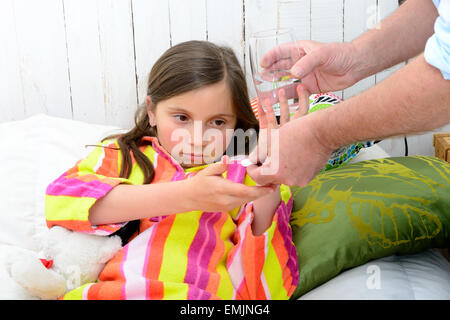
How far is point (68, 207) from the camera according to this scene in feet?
3.45

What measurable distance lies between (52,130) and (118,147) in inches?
21.7

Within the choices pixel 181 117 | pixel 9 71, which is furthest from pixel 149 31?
pixel 181 117

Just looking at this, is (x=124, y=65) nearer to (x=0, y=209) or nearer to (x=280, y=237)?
(x=0, y=209)

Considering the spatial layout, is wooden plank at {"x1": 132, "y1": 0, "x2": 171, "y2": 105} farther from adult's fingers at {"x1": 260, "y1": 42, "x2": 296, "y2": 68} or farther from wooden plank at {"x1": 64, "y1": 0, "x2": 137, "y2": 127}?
adult's fingers at {"x1": 260, "y1": 42, "x2": 296, "y2": 68}

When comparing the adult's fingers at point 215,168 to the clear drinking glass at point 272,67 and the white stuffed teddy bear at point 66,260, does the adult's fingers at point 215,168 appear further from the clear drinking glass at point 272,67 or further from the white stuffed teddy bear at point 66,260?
the white stuffed teddy bear at point 66,260

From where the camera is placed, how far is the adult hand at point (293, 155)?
0.95 metres

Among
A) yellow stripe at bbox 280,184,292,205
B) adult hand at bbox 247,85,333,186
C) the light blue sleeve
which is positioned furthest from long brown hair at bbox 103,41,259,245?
the light blue sleeve

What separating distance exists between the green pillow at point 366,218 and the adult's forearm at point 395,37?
11.8 inches

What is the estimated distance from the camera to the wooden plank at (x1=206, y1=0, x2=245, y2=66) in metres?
1.92

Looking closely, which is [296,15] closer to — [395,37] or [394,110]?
[395,37]

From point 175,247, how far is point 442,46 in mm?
673

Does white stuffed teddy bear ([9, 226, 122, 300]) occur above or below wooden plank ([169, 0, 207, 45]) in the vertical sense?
below

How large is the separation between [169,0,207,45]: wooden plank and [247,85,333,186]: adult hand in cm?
104
